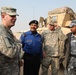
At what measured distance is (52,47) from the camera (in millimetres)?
6199

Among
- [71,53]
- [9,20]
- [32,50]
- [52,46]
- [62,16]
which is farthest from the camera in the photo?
[62,16]

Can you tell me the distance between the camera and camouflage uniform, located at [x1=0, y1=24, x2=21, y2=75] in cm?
296

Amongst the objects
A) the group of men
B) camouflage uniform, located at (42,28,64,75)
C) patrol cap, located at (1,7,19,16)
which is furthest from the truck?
patrol cap, located at (1,7,19,16)

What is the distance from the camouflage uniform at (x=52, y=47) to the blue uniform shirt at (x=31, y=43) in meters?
0.60

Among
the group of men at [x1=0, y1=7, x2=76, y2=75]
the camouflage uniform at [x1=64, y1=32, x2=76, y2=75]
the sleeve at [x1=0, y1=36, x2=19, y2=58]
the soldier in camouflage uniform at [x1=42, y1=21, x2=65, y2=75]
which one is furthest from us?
the soldier in camouflage uniform at [x1=42, y1=21, x2=65, y2=75]

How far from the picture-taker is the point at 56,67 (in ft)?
20.8

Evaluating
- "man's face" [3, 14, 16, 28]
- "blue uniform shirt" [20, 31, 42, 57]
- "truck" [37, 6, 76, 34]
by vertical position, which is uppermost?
"man's face" [3, 14, 16, 28]

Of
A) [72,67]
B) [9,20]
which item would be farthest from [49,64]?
[9,20]

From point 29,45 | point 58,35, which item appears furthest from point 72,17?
point 29,45

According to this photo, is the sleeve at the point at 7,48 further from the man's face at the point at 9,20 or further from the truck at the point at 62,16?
the truck at the point at 62,16

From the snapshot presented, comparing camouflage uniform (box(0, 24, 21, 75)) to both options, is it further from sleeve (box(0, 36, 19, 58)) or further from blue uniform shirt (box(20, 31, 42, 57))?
blue uniform shirt (box(20, 31, 42, 57))

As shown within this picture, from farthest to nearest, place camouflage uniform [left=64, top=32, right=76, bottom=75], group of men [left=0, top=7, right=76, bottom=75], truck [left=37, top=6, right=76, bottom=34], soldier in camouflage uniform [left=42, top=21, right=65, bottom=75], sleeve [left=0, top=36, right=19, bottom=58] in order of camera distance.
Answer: truck [left=37, top=6, right=76, bottom=34] → soldier in camouflage uniform [left=42, top=21, right=65, bottom=75] → camouflage uniform [left=64, top=32, right=76, bottom=75] → group of men [left=0, top=7, right=76, bottom=75] → sleeve [left=0, top=36, right=19, bottom=58]

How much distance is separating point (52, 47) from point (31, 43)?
97 cm

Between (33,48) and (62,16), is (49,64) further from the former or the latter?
(62,16)
